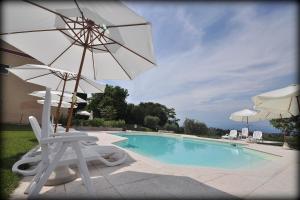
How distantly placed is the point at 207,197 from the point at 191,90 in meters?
29.8

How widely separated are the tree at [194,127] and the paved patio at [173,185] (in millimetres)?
17835

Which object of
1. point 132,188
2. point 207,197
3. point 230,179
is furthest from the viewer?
point 230,179

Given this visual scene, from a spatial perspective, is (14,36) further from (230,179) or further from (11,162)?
(230,179)

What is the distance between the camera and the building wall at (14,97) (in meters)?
16.1

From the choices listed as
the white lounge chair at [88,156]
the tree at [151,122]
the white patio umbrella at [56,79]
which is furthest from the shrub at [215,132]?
the white lounge chair at [88,156]

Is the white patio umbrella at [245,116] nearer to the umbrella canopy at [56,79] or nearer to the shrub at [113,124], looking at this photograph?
the shrub at [113,124]

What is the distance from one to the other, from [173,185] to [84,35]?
3610 millimetres

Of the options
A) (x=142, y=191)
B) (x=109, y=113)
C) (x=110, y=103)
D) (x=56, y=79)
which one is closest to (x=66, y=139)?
(x=142, y=191)

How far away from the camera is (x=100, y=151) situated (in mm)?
5035

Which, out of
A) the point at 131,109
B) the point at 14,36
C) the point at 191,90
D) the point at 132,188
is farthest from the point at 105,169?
the point at 191,90

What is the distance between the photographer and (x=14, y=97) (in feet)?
54.7

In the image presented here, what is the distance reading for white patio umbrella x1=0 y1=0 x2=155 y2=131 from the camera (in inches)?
129

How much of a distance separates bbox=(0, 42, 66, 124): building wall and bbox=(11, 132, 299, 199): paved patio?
15.8 meters

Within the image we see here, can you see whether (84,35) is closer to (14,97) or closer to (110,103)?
(14,97)
